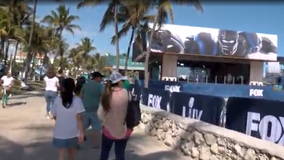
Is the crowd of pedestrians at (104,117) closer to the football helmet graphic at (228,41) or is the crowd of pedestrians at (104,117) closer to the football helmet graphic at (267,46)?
the football helmet graphic at (228,41)

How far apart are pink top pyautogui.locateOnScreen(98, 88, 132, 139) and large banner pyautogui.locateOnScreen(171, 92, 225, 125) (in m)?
3.54

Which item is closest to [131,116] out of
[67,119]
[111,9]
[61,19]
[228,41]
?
[67,119]

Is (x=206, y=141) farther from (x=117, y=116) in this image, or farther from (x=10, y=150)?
(x=10, y=150)

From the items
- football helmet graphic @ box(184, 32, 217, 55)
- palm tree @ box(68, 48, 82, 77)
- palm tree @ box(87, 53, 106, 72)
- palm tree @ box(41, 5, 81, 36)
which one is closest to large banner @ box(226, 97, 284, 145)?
football helmet graphic @ box(184, 32, 217, 55)

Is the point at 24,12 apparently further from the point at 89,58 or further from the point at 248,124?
the point at 89,58

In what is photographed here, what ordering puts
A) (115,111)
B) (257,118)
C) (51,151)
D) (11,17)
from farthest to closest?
(11,17)
(51,151)
(257,118)
(115,111)

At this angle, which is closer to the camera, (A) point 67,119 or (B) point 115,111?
(B) point 115,111

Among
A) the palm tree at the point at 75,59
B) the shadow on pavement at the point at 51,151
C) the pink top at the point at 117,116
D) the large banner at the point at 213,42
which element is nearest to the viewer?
the pink top at the point at 117,116

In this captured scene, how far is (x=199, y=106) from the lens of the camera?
868cm

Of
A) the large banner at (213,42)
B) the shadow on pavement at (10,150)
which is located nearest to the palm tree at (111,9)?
the large banner at (213,42)

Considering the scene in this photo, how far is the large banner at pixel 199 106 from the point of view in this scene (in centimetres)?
784

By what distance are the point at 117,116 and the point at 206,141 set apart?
2549 mm

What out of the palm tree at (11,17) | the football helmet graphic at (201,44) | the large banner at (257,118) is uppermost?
the palm tree at (11,17)

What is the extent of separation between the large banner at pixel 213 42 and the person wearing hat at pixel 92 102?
25244 mm
